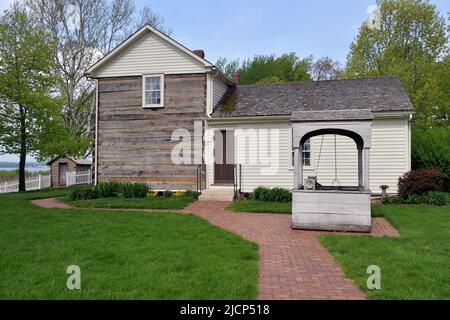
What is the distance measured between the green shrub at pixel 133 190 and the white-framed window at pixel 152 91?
11.2 ft

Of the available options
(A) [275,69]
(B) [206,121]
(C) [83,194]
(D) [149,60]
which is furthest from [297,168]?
(A) [275,69]

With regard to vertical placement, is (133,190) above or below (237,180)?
below

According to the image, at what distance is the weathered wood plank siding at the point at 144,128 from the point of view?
625 inches

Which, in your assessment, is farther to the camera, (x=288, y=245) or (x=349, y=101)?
(x=349, y=101)

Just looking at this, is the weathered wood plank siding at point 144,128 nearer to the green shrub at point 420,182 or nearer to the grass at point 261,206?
the grass at point 261,206

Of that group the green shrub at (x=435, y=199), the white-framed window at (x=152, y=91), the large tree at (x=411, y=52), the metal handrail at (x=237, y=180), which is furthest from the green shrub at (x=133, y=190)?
the large tree at (x=411, y=52)

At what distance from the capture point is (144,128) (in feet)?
53.9

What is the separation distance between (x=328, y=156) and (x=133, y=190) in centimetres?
779

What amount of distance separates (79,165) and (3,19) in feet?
31.5

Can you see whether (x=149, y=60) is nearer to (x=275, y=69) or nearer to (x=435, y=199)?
(x=435, y=199)

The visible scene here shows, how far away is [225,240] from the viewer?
7.49m
